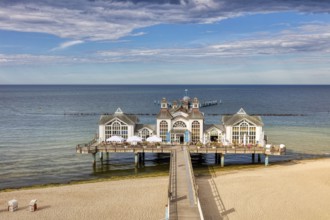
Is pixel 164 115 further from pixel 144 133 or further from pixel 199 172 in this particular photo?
pixel 199 172

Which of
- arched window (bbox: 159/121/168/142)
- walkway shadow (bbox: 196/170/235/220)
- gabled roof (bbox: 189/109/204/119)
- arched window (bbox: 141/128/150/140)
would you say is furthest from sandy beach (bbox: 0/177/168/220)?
gabled roof (bbox: 189/109/204/119)

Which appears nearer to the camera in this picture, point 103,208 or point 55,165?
point 103,208

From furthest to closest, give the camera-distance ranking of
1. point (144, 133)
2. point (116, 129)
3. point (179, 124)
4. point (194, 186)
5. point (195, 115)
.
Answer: point (144, 133) < point (116, 129) < point (179, 124) < point (195, 115) < point (194, 186)

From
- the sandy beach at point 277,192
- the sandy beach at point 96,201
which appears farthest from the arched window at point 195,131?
the sandy beach at point 96,201

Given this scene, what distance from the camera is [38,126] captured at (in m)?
77.8

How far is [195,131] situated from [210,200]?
54.6 ft

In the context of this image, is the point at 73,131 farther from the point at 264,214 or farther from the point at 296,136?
the point at 264,214

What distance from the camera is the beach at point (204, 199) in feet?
91.8

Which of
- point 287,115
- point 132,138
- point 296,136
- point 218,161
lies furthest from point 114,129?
point 287,115

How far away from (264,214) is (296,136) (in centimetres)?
4108

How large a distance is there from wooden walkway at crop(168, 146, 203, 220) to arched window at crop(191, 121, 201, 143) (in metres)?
7.99

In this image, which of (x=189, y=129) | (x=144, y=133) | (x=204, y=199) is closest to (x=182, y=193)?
(x=204, y=199)

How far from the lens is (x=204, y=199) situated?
3078 cm

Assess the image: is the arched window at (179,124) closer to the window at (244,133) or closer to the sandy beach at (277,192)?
the window at (244,133)
